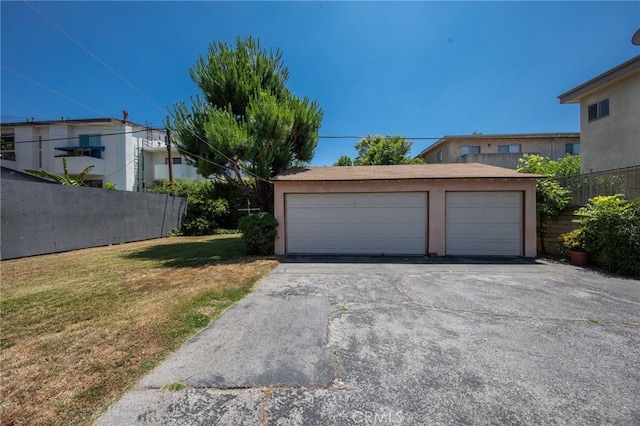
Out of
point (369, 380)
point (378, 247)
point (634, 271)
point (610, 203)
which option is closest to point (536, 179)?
point (610, 203)

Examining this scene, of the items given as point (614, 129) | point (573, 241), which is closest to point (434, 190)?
point (573, 241)

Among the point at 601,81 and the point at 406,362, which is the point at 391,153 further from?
the point at 406,362

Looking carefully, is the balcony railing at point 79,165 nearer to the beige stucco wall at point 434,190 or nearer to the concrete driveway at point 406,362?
the beige stucco wall at point 434,190

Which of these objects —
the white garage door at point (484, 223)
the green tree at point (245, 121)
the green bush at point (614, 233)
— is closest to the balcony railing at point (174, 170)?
the green tree at point (245, 121)

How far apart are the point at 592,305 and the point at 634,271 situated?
348 centimetres

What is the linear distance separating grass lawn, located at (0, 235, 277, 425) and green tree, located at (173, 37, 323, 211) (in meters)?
3.74

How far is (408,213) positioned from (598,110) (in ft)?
34.3

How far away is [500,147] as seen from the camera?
1983 cm

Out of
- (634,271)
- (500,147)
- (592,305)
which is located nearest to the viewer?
(592,305)

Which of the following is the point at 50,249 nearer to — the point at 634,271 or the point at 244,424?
the point at 244,424

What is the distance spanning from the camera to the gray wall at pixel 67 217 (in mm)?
8422

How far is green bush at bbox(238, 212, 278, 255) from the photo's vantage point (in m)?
9.08

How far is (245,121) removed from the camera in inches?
413
